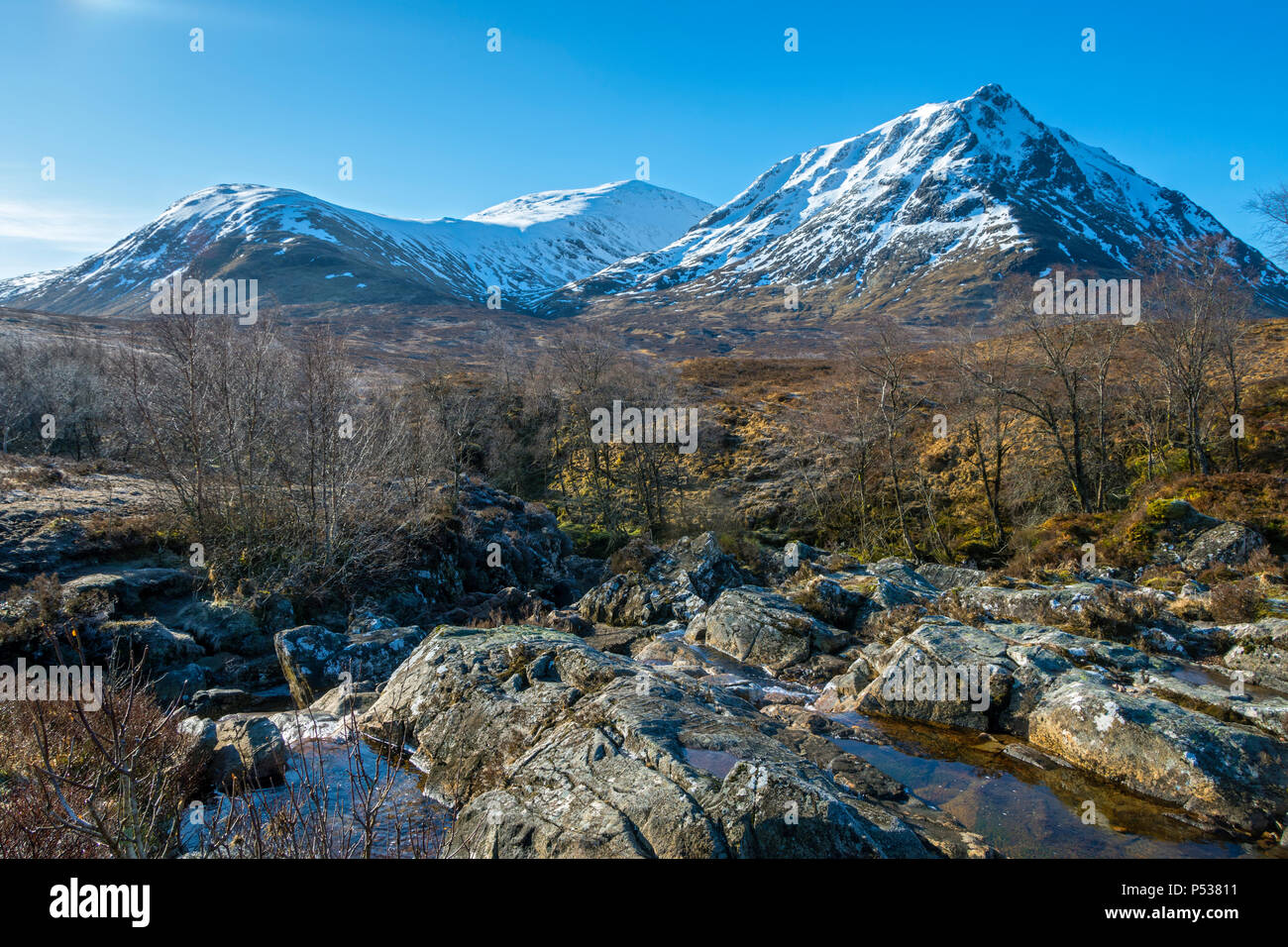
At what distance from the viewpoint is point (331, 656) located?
1291 cm

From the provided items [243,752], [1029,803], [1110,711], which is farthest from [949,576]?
[243,752]

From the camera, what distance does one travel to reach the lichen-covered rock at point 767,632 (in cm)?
1509

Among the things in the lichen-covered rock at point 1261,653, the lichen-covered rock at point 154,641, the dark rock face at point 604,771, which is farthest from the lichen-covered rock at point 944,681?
the lichen-covered rock at point 154,641

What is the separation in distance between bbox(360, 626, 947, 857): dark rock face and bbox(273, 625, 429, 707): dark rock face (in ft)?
13.9

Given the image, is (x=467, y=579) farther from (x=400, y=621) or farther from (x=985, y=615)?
(x=985, y=615)

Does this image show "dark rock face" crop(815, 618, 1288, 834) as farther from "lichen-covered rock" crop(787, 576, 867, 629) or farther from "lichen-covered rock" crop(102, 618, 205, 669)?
"lichen-covered rock" crop(102, 618, 205, 669)

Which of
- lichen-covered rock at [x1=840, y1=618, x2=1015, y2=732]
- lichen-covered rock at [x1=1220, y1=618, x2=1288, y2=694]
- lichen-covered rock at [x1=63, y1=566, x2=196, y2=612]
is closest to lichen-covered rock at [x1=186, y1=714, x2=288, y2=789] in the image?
lichen-covered rock at [x1=63, y1=566, x2=196, y2=612]

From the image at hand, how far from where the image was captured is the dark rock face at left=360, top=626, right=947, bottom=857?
15.4ft

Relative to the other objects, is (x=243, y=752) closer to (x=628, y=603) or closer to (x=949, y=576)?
(x=628, y=603)

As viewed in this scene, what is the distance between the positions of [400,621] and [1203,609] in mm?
22430

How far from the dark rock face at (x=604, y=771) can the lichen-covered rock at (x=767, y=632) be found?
7213 mm

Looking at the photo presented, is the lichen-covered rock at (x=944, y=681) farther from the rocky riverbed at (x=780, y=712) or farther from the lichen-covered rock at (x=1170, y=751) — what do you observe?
the lichen-covered rock at (x=1170, y=751)

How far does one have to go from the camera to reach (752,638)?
15.6m

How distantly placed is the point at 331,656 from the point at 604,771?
9899mm
